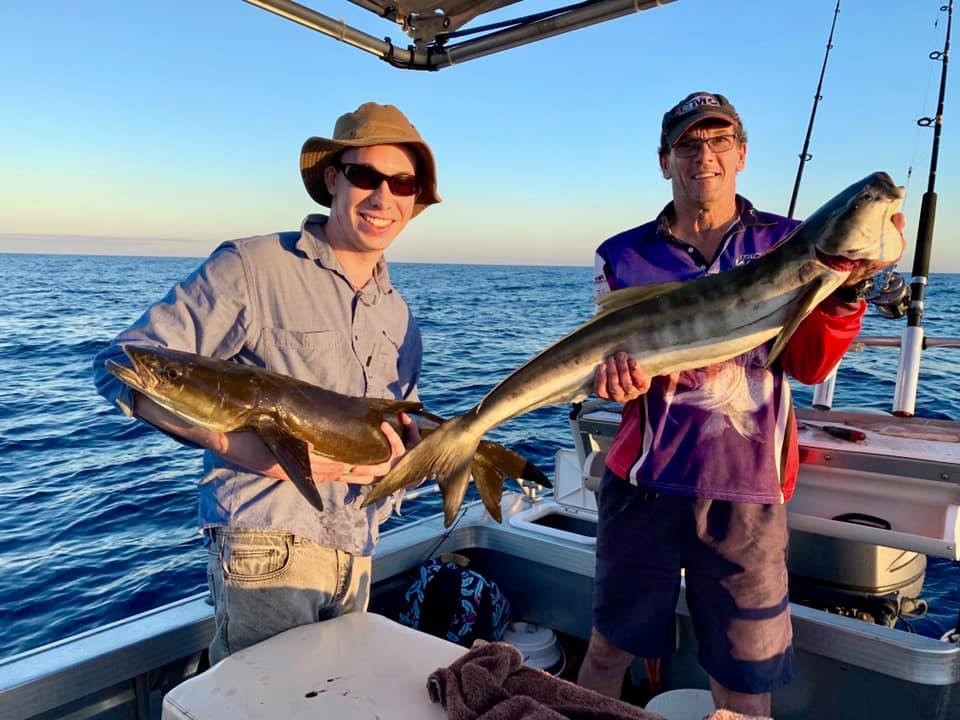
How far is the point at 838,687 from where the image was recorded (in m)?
3.79

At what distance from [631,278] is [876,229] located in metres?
1.13

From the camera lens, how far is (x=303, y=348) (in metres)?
3.02

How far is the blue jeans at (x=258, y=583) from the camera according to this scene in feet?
9.09

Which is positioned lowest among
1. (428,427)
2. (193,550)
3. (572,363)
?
(193,550)

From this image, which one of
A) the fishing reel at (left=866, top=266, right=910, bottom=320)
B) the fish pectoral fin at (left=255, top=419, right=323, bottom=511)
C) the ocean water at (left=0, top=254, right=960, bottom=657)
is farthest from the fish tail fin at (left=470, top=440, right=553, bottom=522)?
the ocean water at (left=0, top=254, right=960, bottom=657)

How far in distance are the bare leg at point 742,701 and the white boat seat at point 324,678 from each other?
1.30m

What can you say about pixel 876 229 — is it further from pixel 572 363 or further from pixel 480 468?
pixel 480 468

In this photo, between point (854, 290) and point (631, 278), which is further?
point (631, 278)

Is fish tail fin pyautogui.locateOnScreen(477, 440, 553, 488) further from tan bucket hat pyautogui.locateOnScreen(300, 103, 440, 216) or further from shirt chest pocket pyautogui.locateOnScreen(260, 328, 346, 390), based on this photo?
tan bucket hat pyautogui.locateOnScreen(300, 103, 440, 216)

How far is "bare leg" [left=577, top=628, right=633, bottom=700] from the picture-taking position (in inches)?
132

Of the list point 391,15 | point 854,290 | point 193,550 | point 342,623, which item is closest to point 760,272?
point 854,290

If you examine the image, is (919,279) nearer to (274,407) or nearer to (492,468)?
(492,468)

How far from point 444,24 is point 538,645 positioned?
4396 mm


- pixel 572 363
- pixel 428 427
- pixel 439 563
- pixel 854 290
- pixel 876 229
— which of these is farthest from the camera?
pixel 439 563
